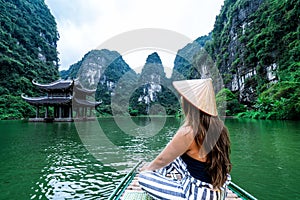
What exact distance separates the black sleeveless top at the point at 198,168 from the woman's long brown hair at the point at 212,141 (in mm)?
27

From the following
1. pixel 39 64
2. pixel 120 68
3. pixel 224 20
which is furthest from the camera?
pixel 120 68

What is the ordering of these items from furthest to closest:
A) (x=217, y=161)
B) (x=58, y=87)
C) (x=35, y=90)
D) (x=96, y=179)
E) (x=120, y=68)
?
(x=120, y=68) < (x=35, y=90) < (x=58, y=87) < (x=96, y=179) < (x=217, y=161)

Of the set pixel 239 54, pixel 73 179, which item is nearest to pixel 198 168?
pixel 73 179

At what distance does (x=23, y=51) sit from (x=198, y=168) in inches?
1752

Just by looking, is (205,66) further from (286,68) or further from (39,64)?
(39,64)

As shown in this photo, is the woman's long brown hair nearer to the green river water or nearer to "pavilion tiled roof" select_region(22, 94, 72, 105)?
the green river water

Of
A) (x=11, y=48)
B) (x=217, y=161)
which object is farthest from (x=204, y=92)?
(x=11, y=48)

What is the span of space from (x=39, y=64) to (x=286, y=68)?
40361 mm

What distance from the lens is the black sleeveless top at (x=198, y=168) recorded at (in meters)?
1.30

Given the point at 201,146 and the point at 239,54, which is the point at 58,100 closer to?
the point at 201,146

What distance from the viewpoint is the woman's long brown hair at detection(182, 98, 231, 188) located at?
1281 millimetres

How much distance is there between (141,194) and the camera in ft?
6.94

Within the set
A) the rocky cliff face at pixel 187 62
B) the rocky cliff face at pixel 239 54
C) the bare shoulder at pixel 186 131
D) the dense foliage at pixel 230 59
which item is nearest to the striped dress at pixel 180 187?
the bare shoulder at pixel 186 131

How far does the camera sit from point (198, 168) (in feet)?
4.32
